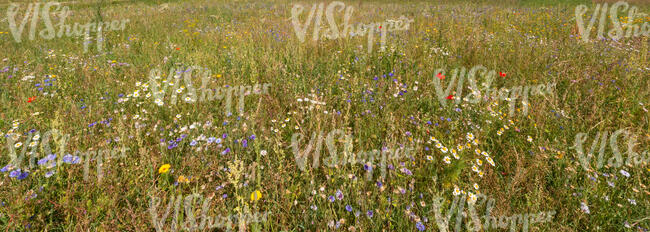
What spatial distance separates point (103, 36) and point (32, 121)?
3818mm

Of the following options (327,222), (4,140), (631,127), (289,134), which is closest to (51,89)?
(4,140)

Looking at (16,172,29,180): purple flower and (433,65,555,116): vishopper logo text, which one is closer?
(16,172,29,180): purple flower

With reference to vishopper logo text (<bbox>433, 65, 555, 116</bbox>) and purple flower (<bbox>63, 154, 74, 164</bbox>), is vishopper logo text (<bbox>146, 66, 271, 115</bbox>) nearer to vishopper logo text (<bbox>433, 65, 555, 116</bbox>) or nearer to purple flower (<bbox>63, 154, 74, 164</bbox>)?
purple flower (<bbox>63, 154, 74, 164</bbox>)

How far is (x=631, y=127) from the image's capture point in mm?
2238

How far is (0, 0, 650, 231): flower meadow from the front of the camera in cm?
158

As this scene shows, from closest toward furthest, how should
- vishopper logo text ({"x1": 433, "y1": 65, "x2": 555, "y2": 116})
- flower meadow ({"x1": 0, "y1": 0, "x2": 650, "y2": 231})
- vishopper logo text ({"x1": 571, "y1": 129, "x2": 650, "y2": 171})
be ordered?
flower meadow ({"x1": 0, "y1": 0, "x2": 650, "y2": 231}) → vishopper logo text ({"x1": 571, "y1": 129, "x2": 650, "y2": 171}) → vishopper logo text ({"x1": 433, "y1": 65, "x2": 555, "y2": 116})

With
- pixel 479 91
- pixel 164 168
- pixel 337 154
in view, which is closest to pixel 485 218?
pixel 337 154

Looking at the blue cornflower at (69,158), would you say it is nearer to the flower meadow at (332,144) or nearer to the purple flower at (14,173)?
the flower meadow at (332,144)

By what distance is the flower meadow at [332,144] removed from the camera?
1.58 metres

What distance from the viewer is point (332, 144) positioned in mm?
2088

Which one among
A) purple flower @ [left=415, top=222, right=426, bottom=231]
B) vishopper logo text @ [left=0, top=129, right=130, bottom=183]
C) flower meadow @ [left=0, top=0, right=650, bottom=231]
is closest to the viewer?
purple flower @ [left=415, top=222, right=426, bottom=231]

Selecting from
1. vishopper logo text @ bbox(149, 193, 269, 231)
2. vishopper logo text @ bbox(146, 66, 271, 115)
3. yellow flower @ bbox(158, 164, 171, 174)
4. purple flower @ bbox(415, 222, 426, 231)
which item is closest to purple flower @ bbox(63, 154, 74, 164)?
yellow flower @ bbox(158, 164, 171, 174)

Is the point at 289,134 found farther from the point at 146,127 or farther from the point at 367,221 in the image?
the point at 146,127

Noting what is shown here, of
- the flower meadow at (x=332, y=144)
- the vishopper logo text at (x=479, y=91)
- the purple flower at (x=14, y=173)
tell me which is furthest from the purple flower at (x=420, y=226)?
the purple flower at (x=14, y=173)
